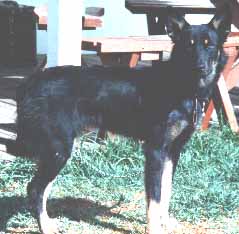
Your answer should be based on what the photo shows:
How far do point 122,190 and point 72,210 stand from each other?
595mm

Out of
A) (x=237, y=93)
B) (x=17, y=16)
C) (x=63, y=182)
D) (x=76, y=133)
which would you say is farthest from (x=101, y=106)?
(x=17, y=16)

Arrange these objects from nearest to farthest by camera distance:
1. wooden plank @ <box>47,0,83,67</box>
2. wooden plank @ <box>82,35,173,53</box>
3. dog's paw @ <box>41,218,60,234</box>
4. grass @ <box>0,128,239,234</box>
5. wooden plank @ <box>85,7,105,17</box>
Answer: dog's paw @ <box>41,218,60,234</box>, grass @ <box>0,128,239,234</box>, wooden plank @ <box>47,0,83,67</box>, wooden plank @ <box>82,35,173,53</box>, wooden plank @ <box>85,7,105,17</box>

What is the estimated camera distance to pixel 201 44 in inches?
147

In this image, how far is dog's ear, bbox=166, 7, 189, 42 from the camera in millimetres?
3891

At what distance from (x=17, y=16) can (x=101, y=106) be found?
22.9ft

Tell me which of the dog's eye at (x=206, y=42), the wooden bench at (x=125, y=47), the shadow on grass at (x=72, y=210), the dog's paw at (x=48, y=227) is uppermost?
the dog's eye at (x=206, y=42)

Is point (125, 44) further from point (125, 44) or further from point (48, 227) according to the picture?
point (48, 227)

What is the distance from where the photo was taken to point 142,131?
13.3 ft

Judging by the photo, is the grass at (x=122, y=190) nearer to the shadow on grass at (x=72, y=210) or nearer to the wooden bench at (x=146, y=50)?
the shadow on grass at (x=72, y=210)

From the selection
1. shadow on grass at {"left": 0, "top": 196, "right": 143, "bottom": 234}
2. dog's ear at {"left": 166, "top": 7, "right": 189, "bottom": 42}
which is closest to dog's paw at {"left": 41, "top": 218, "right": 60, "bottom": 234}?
shadow on grass at {"left": 0, "top": 196, "right": 143, "bottom": 234}

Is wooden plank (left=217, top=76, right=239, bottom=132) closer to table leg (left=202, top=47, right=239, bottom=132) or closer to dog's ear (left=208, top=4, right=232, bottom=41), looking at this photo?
table leg (left=202, top=47, right=239, bottom=132)

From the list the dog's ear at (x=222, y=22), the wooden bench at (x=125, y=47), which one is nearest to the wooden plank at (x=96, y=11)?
the wooden bench at (x=125, y=47)

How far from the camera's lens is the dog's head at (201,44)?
3.74m

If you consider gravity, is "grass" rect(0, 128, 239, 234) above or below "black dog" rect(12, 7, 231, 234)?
below
